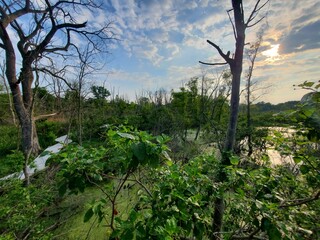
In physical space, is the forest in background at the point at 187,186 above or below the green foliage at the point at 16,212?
above

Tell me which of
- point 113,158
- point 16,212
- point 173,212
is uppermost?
point 113,158

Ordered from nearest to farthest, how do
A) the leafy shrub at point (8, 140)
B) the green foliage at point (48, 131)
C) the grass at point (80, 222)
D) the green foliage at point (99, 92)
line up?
the grass at point (80, 222) < the leafy shrub at point (8, 140) < the green foliage at point (48, 131) < the green foliage at point (99, 92)

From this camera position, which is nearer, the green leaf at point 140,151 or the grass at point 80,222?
the green leaf at point 140,151

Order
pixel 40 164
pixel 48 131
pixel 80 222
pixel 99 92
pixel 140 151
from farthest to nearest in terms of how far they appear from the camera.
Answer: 1. pixel 99 92
2. pixel 48 131
3. pixel 40 164
4. pixel 80 222
5. pixel 140 151

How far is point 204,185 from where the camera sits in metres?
1.14

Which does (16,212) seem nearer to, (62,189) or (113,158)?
(62,189)

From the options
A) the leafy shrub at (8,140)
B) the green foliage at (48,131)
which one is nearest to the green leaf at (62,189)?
the leafy shrub at (8,140)

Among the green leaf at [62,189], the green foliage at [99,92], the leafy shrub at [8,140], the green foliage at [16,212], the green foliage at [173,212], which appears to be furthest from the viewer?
the green foliage at [99,92]

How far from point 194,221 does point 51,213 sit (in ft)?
12.1

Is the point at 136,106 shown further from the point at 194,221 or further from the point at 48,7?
the point at 194,221

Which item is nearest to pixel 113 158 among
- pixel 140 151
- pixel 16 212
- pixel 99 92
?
pixel 140 151

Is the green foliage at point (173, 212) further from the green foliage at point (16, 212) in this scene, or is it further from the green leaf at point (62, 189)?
the green foliage at point (16, 212)

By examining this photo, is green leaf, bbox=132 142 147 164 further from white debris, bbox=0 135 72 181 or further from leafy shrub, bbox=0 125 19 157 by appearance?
leafy shrub, bbox=0 125 19 157

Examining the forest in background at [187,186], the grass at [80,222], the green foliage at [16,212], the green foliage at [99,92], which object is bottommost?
the grass at [80,222]
